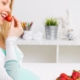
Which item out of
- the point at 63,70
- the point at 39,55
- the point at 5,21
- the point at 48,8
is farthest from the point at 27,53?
the point at 5,21

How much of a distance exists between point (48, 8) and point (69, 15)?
21cm

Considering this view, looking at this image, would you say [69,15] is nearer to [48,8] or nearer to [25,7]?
[48,8]

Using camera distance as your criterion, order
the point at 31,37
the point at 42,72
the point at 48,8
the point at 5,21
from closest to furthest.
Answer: the point at 5,21 → the point at 42,72 → the point at 31,37 → the point at 48,8

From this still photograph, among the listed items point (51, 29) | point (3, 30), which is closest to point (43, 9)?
point (51, 29)

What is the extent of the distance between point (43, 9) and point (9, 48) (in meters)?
1.15

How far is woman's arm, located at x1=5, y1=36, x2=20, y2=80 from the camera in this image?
0.69 metres

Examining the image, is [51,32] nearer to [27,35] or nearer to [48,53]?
[27,35]

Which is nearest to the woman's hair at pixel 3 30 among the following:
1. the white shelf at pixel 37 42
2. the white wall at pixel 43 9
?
the white shelf at pixel 37 42

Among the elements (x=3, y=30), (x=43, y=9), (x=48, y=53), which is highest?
(x=43, y=9)

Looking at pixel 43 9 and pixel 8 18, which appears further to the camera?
pixel 43 9

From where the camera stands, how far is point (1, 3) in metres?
0.77

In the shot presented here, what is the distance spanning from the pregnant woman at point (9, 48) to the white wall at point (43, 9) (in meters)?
1.03

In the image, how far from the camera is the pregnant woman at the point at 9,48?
69 centimetres

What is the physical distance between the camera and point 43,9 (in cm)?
184
